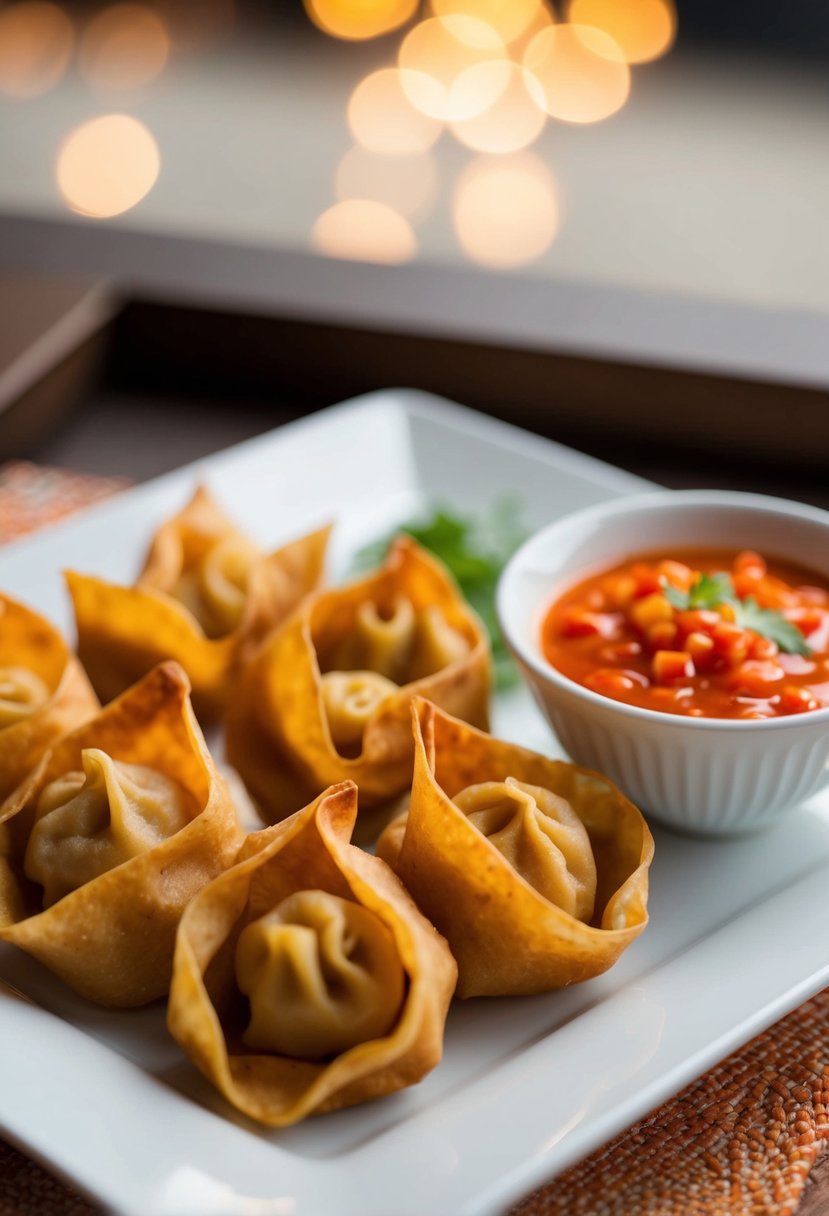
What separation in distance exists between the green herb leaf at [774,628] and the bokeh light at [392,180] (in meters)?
6.12

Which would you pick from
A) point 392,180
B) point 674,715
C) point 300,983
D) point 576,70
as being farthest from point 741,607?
point 576,70

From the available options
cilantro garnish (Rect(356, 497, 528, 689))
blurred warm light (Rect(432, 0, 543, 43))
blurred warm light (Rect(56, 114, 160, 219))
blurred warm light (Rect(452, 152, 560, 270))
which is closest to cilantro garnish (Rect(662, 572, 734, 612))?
cilantro garnish (Rect(356, 497, 528, 689))

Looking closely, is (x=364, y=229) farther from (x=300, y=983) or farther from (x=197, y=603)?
(x=300, y=983)

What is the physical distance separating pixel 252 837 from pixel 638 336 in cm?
230

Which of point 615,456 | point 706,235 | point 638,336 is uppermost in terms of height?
point 638,336

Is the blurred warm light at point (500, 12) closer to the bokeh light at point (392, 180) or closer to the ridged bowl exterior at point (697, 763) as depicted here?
the bokeh light at point (392, 180)

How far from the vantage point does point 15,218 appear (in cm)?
493

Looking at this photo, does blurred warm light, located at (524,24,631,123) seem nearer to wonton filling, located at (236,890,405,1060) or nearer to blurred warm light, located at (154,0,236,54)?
blurred warm light, located at (154,0,236,54)

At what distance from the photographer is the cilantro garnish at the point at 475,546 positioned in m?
3.31

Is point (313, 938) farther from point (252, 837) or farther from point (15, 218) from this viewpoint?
point (15, 218)

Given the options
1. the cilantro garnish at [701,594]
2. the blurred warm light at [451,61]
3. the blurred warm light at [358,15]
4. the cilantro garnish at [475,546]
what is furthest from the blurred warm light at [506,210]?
the cilantro garnish at [701,594]

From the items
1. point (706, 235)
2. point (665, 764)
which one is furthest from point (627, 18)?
point (665, 764)

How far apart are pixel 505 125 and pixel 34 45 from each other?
134 inches

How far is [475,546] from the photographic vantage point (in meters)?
3.47
